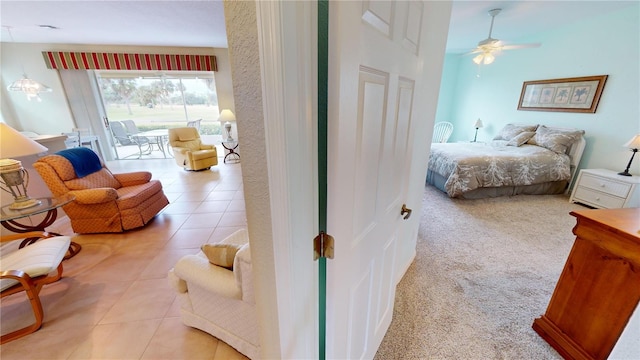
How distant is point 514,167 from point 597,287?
8.82 ft

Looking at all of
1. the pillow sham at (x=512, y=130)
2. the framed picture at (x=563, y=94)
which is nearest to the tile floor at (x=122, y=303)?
the pillow sham at (x=512, y=130)

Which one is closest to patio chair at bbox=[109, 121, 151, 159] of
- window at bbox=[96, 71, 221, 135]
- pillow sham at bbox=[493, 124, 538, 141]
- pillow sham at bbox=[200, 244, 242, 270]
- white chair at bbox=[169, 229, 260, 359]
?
window at bbox=[96, 71, 221, 135]

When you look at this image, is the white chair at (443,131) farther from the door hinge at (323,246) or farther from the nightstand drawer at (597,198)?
the door hinge at (323,246)

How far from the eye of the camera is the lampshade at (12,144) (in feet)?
5.97

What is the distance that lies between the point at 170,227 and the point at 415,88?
301cm

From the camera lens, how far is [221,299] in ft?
4.31

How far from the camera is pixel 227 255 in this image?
127cm

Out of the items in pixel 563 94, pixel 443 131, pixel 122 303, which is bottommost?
pixel 122 303

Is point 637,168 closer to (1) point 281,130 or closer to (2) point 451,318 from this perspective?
(2) point 451,318

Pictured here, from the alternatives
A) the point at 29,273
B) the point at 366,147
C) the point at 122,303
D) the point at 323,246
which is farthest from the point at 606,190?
the point at 29,273

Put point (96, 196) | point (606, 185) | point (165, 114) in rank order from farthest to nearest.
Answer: point (165, 114) < point (606, 185) < point (96, 196)

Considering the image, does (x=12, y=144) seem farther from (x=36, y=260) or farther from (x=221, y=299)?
(x=221, y=299)

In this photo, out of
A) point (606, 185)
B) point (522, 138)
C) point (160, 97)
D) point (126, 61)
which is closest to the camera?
point (606, 185)

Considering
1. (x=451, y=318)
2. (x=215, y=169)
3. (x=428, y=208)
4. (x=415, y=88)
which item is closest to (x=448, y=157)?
(x=428, y=208)
